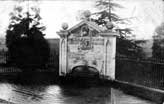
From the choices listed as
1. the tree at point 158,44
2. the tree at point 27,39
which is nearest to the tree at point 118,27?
the tree at point 158,44

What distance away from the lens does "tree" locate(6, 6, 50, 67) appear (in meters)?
7.87

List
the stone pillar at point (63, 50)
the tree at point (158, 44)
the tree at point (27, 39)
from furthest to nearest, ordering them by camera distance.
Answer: the tree at point (27, 39)
the stone pillar at point (63, 50)
the tree at point (158, 44)

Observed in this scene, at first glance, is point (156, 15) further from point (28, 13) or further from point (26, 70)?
point (26, 70)

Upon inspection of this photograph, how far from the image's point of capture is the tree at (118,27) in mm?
8289

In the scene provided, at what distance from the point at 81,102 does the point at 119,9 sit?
13.7 ft

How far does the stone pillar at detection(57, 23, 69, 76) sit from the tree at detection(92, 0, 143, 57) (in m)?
1.58

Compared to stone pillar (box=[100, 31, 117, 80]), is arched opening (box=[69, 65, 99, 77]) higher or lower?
lower

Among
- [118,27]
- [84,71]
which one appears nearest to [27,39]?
[84,71]

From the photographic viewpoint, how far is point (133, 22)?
838 cm

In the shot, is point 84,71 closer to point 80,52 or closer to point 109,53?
point 80,52

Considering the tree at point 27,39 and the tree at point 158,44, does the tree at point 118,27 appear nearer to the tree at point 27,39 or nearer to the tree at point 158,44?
the tree at point 158,44

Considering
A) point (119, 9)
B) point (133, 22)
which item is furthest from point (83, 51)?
point (133, 22)

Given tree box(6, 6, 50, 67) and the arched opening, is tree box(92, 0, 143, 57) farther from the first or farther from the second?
tree box(6, 6, 50, 67)

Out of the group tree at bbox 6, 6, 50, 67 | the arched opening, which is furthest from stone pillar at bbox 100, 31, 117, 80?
tree at bbox 6, 6, 50, 67
